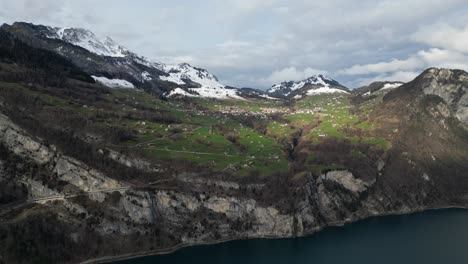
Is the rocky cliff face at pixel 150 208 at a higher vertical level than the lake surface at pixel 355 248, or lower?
higher

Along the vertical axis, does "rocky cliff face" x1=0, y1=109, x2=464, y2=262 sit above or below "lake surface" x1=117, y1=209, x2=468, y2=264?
above

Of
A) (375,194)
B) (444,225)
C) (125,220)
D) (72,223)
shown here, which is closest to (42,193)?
(72,223)

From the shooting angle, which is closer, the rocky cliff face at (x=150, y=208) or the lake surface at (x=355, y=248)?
the lake surface at (x=355, y=248)

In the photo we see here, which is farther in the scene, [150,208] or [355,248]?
[150,208]

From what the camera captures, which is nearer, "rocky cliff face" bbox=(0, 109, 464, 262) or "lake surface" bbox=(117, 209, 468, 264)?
"lake surface" bbox=(117, 209, 468, 264)

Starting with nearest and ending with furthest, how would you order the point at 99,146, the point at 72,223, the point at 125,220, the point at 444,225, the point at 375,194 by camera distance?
the point at 72,223 < the point at 125,220 < the point at 99,146 < the point at 444,225 < the point at 375,194

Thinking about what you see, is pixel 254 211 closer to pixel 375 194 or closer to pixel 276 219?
pixel 276 219

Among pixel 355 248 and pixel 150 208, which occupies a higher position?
pixel 150 208

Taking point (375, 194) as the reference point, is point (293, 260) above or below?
below
